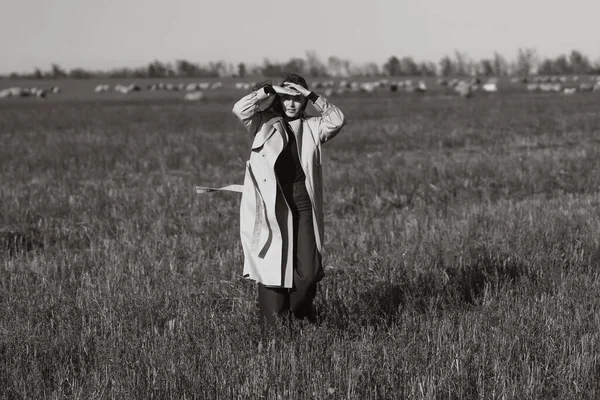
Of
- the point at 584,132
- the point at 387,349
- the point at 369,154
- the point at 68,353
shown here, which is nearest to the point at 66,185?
the point at 369,154

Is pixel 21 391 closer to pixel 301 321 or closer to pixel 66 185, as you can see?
pixel 301 321

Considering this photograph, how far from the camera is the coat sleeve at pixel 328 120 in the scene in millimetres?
5191

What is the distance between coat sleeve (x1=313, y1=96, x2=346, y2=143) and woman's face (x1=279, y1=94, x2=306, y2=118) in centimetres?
11

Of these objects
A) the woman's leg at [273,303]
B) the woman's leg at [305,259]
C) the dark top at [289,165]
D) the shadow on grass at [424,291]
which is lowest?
the shadow on grass at [424,291]

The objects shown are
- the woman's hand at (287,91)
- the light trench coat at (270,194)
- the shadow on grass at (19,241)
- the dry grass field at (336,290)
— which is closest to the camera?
the dry grass field at (336,290)

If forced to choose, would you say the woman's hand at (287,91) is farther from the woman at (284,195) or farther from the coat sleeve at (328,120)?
the coat sleeve at (328,120)

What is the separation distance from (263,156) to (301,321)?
44.6 inches

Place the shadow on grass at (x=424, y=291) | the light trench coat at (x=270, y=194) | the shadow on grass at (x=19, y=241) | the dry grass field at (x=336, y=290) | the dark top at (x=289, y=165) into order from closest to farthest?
the dry grass field at (x=336, y=290), the light trench coat at (x=270, y=194), the dark top at (x=289, y=165), the shadow on grass at (x=424, y=291), the shadow on grass at (x=19, y=241)

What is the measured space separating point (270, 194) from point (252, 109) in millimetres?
558

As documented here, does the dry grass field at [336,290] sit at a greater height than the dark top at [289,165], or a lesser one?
lesser

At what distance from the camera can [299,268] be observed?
5.18 meters

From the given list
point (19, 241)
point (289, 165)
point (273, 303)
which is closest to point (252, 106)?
point (289, 165)

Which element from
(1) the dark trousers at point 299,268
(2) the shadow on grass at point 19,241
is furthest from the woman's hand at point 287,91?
(2) the shadow on grass at point 19,241

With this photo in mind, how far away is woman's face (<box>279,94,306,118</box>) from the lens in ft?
16.9
